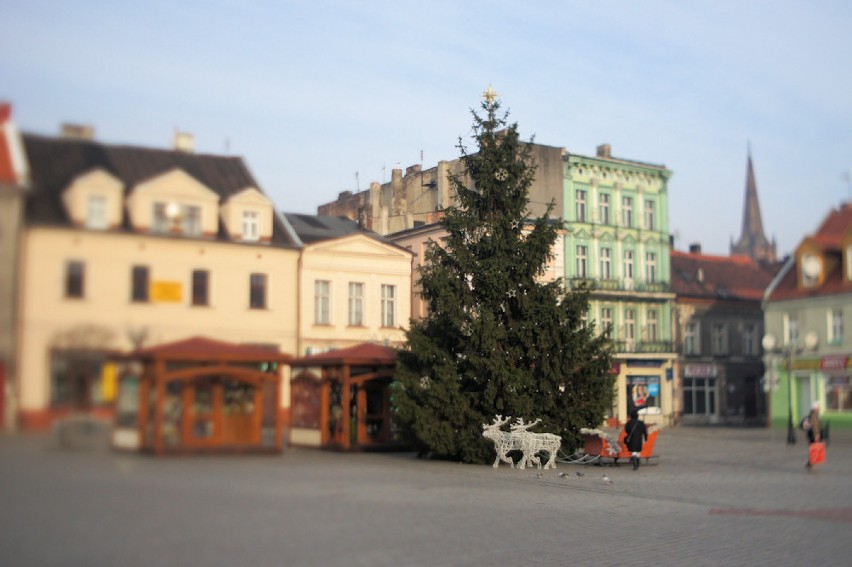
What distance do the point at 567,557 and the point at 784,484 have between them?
38.6 ft

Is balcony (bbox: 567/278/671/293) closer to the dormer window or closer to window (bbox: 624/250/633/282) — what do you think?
window (bbox: 624/250/633/282)

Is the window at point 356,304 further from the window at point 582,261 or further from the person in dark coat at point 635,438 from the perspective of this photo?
the window at point 582,261

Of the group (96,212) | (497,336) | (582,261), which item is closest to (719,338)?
(582,261)

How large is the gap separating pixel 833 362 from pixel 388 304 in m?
44.7

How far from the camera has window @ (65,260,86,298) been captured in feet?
12.1

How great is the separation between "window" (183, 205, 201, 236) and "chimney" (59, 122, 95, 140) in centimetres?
49

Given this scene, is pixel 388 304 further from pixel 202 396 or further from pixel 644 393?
pixel 644 393

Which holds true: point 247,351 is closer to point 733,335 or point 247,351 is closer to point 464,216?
point 464,216

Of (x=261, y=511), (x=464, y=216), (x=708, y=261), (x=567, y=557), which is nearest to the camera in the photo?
(x=261, y=511)

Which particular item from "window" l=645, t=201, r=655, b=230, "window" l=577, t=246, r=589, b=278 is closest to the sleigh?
"window" l=577, t=246, r=589, b=278

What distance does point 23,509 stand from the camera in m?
3.61

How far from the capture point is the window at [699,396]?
56.8m

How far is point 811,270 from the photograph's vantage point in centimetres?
4719

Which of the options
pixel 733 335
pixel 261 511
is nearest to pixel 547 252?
pixel 261 511
